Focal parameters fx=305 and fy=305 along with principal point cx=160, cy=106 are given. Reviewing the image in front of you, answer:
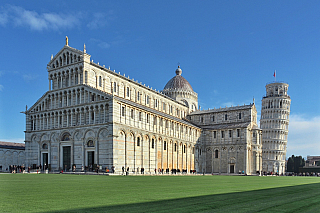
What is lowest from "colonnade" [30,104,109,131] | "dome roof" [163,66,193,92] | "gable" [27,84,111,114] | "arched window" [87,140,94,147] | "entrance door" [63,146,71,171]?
"entrance door" [63,146,71,171]

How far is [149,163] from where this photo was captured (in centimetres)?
5741

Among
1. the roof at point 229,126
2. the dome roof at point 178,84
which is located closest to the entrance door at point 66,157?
the roof at point 229,126

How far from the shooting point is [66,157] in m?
54.3

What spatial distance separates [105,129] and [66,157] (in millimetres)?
10420

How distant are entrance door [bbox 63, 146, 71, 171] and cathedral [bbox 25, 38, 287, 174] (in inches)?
6.9

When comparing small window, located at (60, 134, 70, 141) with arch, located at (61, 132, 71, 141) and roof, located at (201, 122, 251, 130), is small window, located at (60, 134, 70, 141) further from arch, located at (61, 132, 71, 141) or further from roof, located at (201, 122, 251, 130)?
roof, located at (201, 122, 251, 130)

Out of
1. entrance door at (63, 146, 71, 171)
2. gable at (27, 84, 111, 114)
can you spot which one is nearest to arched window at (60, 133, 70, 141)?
entrance door at (63, 146, 71, 171)

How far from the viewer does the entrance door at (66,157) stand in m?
53.4

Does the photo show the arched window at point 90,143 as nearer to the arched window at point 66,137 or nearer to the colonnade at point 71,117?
the colonnade at point 71,117

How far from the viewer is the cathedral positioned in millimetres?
50344

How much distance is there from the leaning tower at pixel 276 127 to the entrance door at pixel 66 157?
265ft

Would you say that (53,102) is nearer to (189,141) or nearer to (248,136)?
(189,141)

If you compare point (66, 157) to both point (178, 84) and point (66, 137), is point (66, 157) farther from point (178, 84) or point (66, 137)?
point (178, 84)

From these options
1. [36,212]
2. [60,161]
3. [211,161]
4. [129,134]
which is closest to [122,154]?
[129,134]
